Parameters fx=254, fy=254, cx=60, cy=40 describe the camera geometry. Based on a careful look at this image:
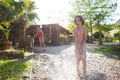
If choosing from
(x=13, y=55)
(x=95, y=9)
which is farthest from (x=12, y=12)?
(x=95, y=9)

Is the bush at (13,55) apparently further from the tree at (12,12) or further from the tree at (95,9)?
the tree at (95,9)

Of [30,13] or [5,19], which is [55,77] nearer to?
[5,19]

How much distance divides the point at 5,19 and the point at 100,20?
27504 mm

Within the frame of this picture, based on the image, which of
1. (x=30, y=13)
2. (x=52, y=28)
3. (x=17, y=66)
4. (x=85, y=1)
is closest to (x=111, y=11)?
(x=85, y=1)

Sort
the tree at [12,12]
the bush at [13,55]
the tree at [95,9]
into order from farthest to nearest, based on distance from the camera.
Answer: the tree at [95,9] → the tree at [12,12] → the bush at [13,55]

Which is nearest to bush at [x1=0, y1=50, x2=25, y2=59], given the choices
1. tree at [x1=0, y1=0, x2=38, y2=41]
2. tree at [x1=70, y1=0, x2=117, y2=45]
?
tree at [x1=0, y1=0, x2=38, y2=41]

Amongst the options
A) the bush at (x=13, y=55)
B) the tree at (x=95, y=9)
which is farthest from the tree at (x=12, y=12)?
the tree at (x=95, y=9)

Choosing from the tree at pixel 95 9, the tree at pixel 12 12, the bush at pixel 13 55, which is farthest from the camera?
the tree at pixel 95 9

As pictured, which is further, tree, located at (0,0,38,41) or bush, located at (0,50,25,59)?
tree, located at (0,0,38,41)

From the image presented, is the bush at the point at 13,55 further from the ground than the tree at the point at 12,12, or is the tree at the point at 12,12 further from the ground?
the tree at the point at 12,12

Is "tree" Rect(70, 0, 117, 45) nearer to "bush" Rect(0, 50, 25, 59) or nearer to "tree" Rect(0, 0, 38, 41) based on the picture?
"tree" Rect(0, 0, 38, 41)

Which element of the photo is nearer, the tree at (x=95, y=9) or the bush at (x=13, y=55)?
the bush at (x=13, y=55)

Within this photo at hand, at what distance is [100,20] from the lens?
43.7 m

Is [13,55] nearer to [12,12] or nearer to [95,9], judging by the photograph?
[12,12]
